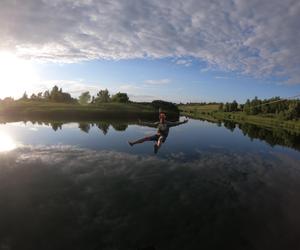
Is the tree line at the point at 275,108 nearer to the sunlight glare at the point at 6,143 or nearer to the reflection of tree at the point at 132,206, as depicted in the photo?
the reflection of tree at the point at 132,206

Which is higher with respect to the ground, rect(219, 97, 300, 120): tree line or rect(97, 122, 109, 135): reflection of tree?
rect(219, 97, 300, 120): tree line

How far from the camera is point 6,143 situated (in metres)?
34.6

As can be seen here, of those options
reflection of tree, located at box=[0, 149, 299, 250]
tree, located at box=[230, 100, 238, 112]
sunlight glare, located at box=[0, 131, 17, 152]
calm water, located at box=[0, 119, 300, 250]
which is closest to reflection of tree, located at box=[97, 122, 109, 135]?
sunlight glare, located at box=[0, 131, 17, 152]

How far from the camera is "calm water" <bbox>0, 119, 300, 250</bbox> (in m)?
13.8

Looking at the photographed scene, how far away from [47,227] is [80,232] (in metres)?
1.83

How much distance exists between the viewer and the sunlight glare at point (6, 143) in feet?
104

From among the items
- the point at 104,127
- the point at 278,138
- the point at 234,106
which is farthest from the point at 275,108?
the point at 104,127

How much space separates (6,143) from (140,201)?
962 inches

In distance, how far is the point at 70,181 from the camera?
21203 millimetres

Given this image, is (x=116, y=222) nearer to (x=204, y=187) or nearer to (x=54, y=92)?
(x=204, y=187)

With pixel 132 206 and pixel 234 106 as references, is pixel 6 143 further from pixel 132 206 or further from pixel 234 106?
pixel 234 106

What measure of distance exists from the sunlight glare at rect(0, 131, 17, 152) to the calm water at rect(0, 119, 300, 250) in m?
0.22

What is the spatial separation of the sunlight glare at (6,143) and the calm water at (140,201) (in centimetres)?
22

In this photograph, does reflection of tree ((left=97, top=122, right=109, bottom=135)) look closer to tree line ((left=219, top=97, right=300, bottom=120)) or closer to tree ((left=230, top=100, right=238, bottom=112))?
tree line ((left=219, top=97, right=300, bottom=120))
